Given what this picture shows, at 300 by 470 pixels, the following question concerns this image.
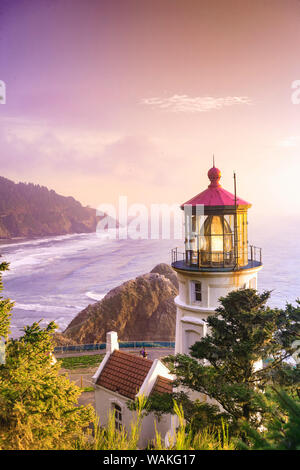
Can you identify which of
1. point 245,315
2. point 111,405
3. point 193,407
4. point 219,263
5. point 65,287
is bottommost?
point 65,287

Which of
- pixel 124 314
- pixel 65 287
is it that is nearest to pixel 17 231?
pixel 65 287

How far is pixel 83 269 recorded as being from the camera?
256ft

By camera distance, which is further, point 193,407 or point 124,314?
point 124,314

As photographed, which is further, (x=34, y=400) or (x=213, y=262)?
(x=213, y=262)

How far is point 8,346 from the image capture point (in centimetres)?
587

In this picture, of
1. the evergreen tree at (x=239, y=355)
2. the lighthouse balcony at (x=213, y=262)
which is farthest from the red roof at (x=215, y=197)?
the evergreen tree at (x=239, y=355)

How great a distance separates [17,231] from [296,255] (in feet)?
296

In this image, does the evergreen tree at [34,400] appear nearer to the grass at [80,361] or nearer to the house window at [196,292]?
the house window at [196,292]

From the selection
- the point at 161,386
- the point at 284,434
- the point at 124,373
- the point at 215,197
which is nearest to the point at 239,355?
the point at 284,434

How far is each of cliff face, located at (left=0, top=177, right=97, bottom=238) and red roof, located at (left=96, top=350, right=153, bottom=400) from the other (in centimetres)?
11290

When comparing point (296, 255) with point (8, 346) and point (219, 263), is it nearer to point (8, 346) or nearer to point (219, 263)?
point (219, 263)

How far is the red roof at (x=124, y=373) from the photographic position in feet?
38.0

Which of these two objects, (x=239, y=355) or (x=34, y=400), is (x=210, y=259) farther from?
(x=34, y=400)

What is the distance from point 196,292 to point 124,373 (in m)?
4.92
